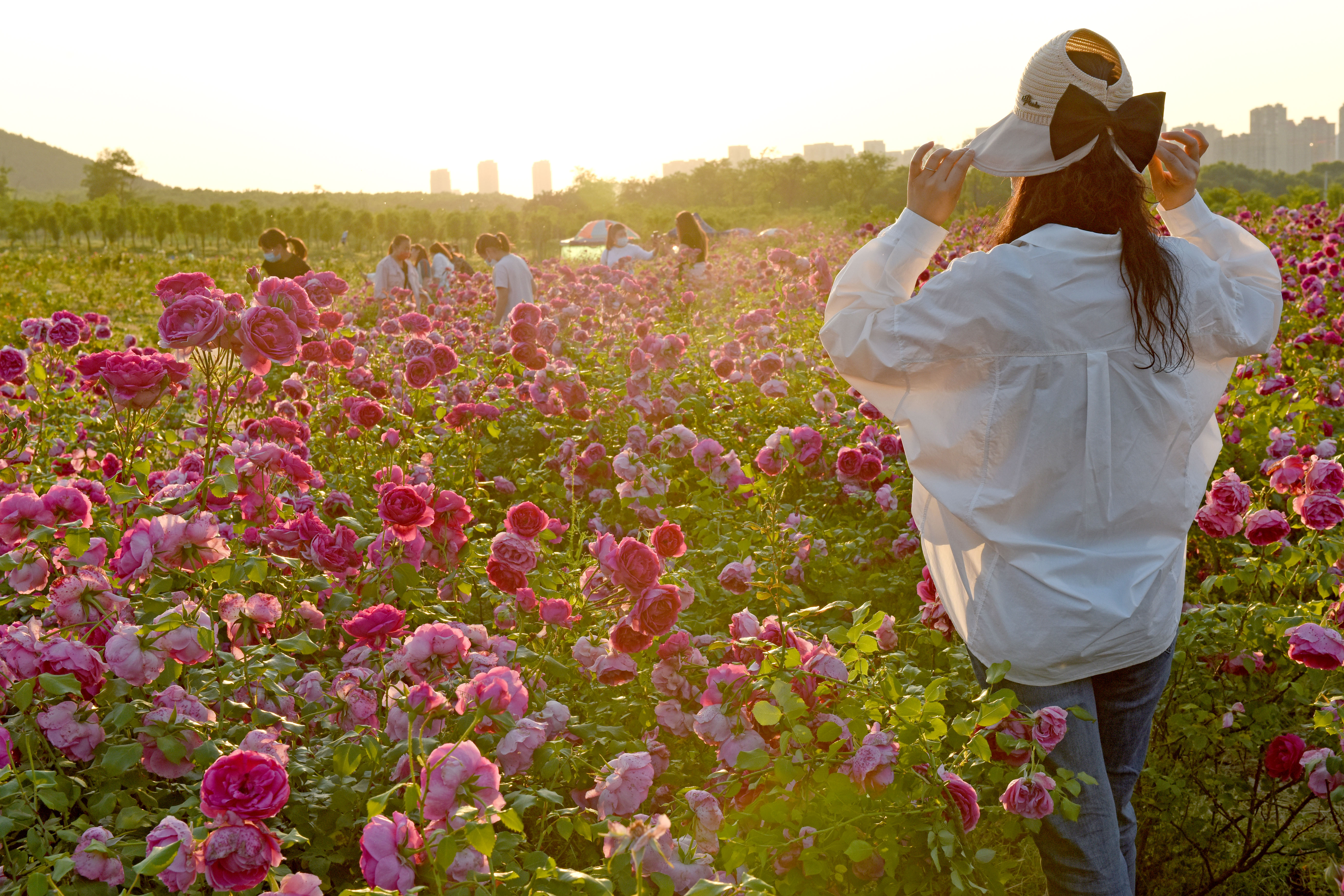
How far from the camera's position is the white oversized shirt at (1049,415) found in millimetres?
1430

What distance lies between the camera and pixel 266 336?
1919 millimetres

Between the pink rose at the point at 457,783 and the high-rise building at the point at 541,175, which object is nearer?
the pink rose at the point at 457,783

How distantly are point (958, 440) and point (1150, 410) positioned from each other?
1.07 feet

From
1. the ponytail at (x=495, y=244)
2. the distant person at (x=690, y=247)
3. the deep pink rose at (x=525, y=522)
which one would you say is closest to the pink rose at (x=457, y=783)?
the deep pink rose at (x=525, y=522)

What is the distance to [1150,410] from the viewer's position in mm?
1485

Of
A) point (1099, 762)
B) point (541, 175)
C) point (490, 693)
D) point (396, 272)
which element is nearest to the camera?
point (490, 693)

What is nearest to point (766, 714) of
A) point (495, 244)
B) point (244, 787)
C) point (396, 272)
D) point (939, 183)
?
point (244, 787)

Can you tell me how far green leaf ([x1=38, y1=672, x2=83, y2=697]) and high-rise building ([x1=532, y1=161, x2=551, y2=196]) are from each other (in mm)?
184581

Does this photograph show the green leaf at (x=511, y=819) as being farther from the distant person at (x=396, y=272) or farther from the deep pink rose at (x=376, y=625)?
the distant person at (x=396, y=272)

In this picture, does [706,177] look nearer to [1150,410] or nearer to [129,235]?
[129,235]

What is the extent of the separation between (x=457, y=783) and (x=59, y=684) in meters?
0.77

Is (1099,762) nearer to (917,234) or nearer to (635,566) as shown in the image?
(635,566)

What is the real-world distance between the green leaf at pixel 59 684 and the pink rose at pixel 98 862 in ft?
0.72

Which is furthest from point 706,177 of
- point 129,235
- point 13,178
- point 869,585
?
point 13,178
